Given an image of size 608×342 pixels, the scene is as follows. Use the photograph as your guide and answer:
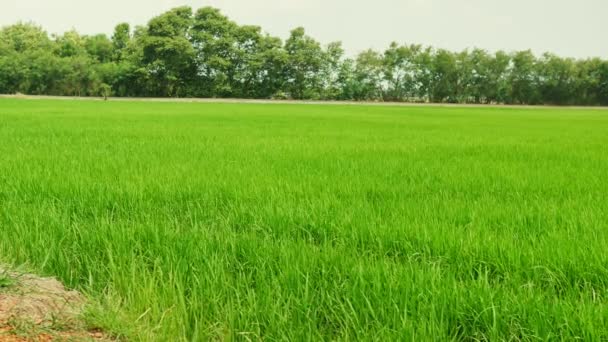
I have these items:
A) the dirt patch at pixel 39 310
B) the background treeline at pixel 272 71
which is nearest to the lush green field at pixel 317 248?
the dirt patch at pixel 39 310

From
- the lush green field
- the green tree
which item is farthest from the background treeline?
the lush green field

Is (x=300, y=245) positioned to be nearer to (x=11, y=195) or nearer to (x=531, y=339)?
(x=531, y=339)

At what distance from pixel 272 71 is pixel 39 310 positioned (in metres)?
60.8

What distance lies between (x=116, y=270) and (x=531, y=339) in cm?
192

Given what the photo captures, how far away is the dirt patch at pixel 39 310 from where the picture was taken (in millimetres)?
2049

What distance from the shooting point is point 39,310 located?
2.25 meters

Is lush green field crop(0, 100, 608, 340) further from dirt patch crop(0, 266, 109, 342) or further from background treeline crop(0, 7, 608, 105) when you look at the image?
background treeline crop(0, 7, 608, 105)

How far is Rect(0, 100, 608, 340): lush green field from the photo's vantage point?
6.84 ft

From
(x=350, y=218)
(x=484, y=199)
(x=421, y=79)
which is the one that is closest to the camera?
(x=350, y=218)

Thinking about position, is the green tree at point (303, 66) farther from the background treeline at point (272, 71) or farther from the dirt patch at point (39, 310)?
the dirt patch at point (39, 310)

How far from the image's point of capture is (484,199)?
4.50m

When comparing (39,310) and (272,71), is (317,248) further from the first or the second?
(272,71)

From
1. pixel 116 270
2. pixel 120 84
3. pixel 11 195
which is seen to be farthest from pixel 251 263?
pixel 120 84

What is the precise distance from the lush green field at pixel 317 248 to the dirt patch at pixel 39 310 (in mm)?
96
